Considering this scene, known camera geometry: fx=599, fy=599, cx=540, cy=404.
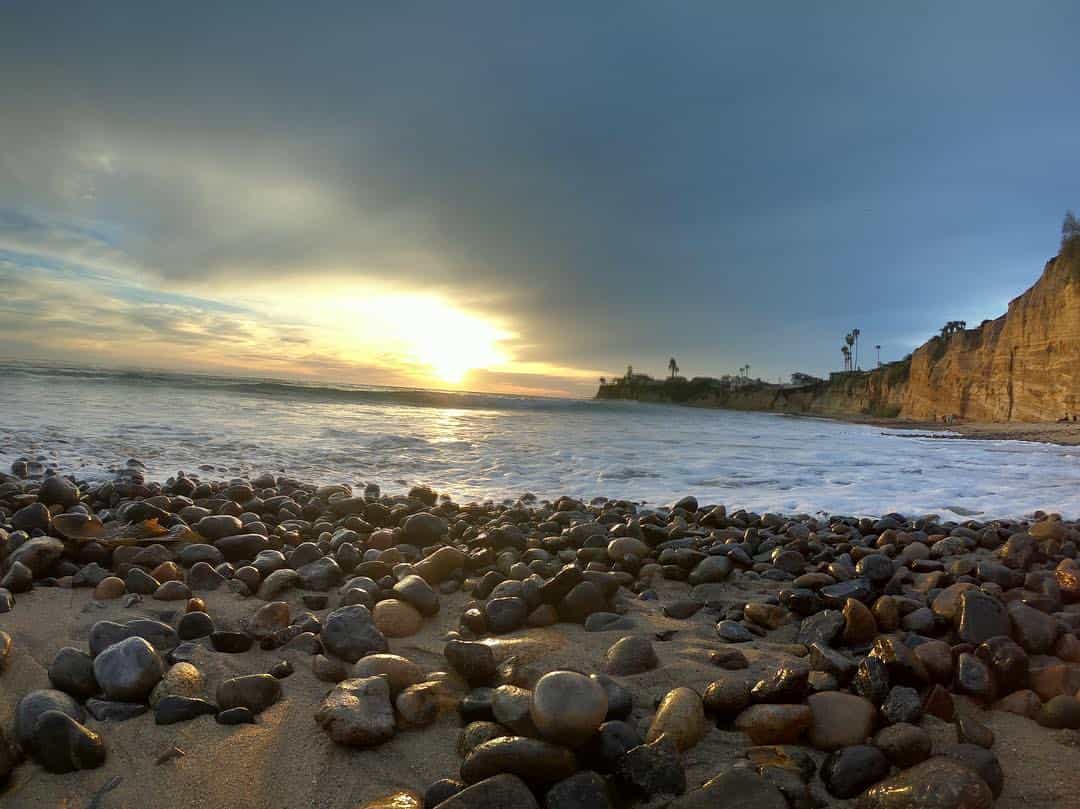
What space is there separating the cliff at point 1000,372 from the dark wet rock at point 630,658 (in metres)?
31.8

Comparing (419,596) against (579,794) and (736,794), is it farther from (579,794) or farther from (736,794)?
(736,794)

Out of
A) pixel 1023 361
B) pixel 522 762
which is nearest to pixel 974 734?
pixel 522 762

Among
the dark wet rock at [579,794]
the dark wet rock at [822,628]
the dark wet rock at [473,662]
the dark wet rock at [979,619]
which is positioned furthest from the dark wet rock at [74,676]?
the dark wet rock at [979,619]

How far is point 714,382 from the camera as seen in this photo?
80.1m

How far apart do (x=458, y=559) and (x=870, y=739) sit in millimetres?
2393

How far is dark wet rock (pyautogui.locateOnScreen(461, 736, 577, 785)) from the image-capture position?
1.58m

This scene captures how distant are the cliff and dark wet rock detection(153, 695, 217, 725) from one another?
33.2m

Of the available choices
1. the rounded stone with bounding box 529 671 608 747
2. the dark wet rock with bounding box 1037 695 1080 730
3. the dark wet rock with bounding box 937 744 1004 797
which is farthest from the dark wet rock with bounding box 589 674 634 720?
the dark wet rock with bounding box 1037 695 1080 730

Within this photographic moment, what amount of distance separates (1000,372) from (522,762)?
38265 mm

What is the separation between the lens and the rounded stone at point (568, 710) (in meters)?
1.69

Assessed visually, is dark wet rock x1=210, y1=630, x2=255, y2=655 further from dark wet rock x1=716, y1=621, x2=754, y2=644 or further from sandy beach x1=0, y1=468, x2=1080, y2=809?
dark wet rock x1=716, y1=621, x2=754, y2=644

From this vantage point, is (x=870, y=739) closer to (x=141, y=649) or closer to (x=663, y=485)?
(x=141, y=649)

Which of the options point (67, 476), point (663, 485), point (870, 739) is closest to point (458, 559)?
point (870, 739)

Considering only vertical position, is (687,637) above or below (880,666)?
below
